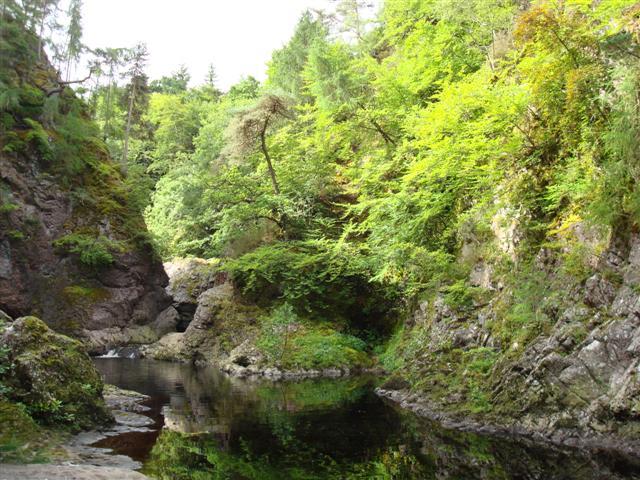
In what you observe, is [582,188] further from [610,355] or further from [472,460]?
[472,460]

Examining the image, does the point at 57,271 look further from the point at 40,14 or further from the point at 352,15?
the point at 352,15

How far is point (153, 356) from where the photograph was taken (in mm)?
23391

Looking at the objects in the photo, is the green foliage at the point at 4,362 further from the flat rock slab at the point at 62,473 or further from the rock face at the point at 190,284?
the rock face at the point at 190,284

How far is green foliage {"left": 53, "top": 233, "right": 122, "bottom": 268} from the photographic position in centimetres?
2555

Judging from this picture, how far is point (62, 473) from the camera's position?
600 cm

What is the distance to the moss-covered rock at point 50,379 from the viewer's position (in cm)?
882

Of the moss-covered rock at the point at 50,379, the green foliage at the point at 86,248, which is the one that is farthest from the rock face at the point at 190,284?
the moss-covered rock at the point at 50,379

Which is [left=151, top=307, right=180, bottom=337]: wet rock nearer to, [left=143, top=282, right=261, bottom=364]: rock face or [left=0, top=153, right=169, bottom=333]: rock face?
[left=0, top=153, right=169, bottom=333]: rock face

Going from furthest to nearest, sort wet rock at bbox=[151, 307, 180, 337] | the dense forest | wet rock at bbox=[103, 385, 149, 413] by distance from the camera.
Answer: wet rock at bbox=[151, 307, 180, 337] → wet rock at bbox=[103, 385, 149, 413] → the dense forest

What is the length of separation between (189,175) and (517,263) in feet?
81.3

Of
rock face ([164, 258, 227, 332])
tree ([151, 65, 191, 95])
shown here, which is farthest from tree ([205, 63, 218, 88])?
rock face ([164, 258, 227, 332])

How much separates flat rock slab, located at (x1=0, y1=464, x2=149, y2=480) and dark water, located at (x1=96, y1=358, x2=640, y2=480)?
31.4 inches

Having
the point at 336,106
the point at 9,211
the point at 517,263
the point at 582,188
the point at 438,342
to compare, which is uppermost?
the point at 336,106

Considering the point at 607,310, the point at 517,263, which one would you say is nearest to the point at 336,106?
the point at 517,263
